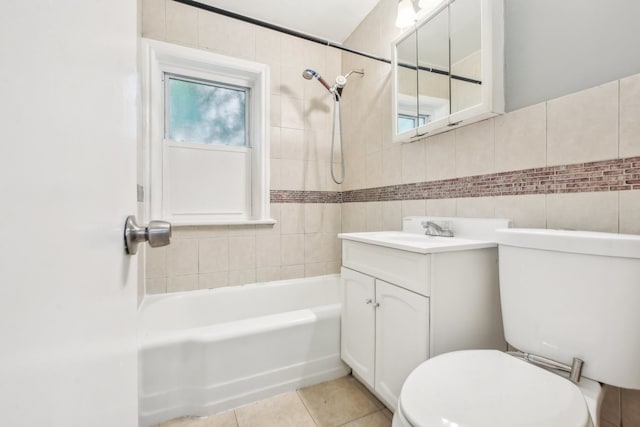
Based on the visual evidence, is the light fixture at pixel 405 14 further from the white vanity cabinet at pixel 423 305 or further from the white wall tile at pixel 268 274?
the white wall tile at pixel 268 274

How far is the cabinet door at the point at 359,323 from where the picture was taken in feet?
4.44

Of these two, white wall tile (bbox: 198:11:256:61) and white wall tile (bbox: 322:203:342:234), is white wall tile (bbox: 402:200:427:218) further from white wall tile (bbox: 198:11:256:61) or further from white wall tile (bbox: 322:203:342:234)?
white wall tile (bbox: 198:11:256:61)

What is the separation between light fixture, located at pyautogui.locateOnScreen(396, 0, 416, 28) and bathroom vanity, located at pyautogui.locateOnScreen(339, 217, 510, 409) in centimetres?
Answer: 118

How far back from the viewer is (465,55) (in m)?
1.32

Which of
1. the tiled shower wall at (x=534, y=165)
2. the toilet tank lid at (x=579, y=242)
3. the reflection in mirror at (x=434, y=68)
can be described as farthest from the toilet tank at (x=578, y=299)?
the reflection in mirror at (x=434, y=68)

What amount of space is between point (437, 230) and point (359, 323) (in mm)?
613

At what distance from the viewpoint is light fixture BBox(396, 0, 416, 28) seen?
1611 millimetres

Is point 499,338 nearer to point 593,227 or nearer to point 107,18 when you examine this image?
point 593,227

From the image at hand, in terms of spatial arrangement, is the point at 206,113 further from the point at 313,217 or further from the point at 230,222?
the point at 313,217

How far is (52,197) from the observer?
0.22 meters

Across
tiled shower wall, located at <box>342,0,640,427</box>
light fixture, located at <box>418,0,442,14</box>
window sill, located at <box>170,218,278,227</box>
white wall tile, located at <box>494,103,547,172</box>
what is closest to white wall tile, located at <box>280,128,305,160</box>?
window sill, located at <box>170,218,278,227</box>

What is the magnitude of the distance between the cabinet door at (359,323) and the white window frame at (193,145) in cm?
91

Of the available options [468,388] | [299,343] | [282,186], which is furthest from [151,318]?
[468,388]

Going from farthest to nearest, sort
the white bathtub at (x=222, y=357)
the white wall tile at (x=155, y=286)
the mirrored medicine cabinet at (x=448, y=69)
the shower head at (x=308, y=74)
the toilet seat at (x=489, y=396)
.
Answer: the shower head at (x=308, y=74) < the white wall tile at (x=155, y=286) < the white bathtub at (x=222, y=357) < the mirrored medicine cabinet at (x=448, y=69) < the toilet seat at (x=489, y=396)
